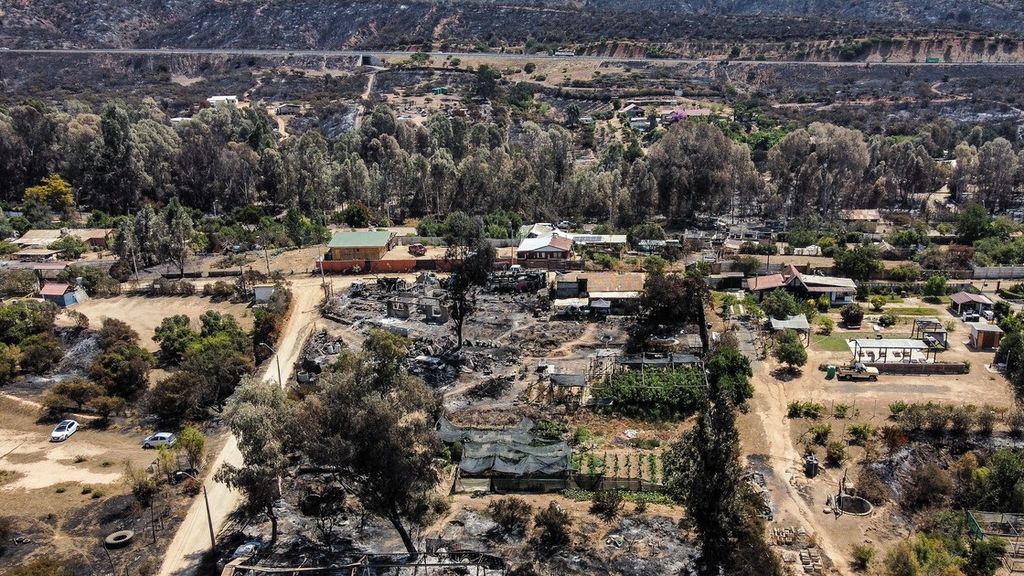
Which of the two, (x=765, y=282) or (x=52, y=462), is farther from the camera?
(x=765, y=282)

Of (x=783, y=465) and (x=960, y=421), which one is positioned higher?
(x=960, y=421)

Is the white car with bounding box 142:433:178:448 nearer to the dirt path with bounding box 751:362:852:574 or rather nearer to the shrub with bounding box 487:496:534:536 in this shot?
the shrub with bounding box 487:496:534:536

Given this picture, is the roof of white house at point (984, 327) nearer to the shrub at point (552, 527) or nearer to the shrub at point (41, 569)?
the shrub at point (552, 527)

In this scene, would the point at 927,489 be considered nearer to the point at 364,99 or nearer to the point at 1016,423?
the point at 1016,423

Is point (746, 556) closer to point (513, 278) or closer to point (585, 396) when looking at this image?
point (585, 396)

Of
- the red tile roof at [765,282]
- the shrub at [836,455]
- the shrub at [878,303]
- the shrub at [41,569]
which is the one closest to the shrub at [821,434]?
the shrub at [836,455]

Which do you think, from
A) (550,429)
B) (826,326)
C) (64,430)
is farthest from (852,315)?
(64,430)

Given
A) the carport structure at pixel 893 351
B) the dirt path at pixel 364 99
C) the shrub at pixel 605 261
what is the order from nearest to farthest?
the carport structure at pixel 893 351 → the shrub at pixel 605 261 → the dirt path at pixel 364 99
